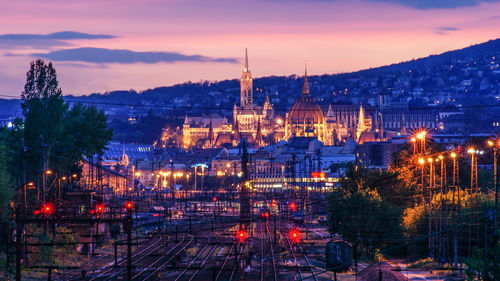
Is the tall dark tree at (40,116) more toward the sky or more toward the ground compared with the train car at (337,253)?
more toward the sky

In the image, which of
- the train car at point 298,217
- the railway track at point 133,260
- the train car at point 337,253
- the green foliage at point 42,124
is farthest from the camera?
the train car at point 298,217

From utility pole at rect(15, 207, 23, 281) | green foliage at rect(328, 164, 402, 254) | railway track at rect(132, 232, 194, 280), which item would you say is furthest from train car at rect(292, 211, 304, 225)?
utility pole at rect(15, 207, 23, 281)

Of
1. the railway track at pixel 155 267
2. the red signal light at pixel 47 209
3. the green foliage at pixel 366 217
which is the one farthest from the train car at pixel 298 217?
the red signal light at pixel 47 209

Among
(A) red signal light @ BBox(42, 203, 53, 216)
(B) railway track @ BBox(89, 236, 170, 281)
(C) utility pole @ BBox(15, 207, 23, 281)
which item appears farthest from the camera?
(A) red signal light @ BBox(42, 203, 53, 216)

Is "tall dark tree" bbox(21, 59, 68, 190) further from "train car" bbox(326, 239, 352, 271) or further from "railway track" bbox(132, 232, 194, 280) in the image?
"train car" bbox(326, 239, 352, 271)

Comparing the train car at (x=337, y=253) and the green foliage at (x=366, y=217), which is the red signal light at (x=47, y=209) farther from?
the green foliage at (x=366, y=217)

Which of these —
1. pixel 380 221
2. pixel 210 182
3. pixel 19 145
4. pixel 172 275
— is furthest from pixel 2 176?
pixel 210 182

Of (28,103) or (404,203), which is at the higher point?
(28,103)

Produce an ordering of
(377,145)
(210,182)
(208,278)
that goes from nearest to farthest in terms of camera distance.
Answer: (208,278)
(210,182)
(377,145)

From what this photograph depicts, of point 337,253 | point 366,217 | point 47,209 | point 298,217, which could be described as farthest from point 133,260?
point 298,217

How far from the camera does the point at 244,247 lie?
200 feet

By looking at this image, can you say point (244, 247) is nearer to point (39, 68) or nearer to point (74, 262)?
point (74, 262)

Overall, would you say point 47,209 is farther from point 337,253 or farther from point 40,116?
point 40,116

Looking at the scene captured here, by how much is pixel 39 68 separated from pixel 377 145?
121010mm
